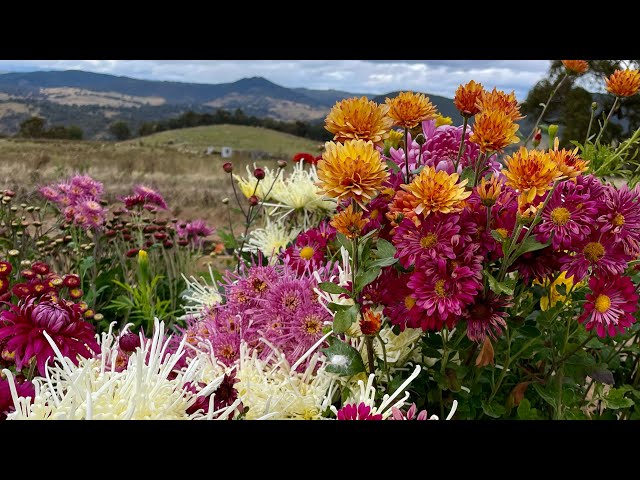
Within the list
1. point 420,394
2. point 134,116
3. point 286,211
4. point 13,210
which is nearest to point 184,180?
point 13,210

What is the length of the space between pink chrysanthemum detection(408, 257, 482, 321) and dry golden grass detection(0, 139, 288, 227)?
354 cm

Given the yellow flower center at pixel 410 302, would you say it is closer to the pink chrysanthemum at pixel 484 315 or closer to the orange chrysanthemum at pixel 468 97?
the pink chrysanthemum at pixel 484 315

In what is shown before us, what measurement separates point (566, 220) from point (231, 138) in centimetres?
2082

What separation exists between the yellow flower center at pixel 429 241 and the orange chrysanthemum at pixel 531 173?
0.15m

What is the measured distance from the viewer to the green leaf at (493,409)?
1.13 m

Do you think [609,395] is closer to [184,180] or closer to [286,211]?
[286,211]

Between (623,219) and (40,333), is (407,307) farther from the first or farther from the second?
(40,333)

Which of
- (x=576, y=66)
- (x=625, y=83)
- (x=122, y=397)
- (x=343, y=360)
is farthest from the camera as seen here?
(x=576, y=66)

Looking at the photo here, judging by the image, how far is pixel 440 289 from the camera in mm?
986

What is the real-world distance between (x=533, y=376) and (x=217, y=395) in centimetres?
69

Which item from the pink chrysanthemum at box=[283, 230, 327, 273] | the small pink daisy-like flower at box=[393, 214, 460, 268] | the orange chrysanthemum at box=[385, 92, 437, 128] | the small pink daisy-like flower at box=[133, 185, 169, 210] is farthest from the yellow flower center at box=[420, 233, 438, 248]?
the small pink daisy-like flower at box=[133, 185, 169, 210]

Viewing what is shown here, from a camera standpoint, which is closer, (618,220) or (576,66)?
(618,220)

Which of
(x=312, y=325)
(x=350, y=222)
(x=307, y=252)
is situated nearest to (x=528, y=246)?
(x=350, y=222)

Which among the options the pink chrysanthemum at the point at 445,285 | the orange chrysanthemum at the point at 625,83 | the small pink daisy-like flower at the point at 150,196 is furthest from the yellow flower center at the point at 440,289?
the small pink daisy-like flower at the point at 150,196
